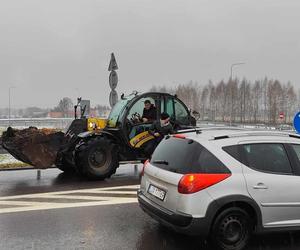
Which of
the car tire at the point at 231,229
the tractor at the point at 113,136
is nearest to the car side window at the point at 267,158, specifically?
the car tire at the point at 231,229

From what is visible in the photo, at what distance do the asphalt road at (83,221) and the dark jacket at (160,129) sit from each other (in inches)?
65.4

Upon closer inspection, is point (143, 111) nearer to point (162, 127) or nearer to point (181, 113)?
point (162, 127)

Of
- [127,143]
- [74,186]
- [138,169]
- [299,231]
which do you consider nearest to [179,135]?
[299,231]

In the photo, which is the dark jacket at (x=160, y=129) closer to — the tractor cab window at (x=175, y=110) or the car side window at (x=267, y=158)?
the tractor cab window at (x=175, y=110)

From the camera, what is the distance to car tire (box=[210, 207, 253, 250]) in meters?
5.66

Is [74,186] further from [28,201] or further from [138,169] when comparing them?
[138,169]

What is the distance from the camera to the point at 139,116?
12148mm

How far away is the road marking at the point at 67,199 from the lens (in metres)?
8.33

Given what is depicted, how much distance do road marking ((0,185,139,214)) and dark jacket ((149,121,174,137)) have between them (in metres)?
2.17

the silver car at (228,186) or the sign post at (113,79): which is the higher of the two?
the sign post at (113,79)

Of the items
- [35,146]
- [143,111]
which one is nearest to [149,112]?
[143,111]

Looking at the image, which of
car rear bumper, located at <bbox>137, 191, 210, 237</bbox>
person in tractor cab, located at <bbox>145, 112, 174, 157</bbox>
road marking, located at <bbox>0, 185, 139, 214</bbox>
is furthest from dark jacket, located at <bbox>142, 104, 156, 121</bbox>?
car rear bumper, located at <bbox>137, 191, 210, 237</bbox>

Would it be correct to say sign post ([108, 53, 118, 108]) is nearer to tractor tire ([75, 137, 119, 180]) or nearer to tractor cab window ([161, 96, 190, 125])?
tractor cab window ([161, 96, 190, 125])

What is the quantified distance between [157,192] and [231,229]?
1.10 meters
